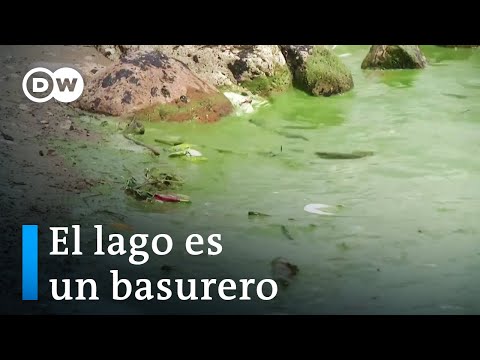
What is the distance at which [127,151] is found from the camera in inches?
135

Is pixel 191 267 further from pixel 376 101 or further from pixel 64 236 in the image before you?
pixel 376 101

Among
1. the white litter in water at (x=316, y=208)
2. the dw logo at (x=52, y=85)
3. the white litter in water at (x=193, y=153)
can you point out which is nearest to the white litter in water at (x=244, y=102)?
the white litter in water at (x=193, y=153)

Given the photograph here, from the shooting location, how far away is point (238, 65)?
13.5ft

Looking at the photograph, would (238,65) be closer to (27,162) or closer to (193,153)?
(193,153)

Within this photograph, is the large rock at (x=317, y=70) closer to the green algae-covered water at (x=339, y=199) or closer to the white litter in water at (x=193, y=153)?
the green algae-covered water at (x=339, y=199)

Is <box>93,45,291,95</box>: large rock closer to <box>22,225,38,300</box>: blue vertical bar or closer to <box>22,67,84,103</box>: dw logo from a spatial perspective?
<box>22,67,84,103</box>: dw logo

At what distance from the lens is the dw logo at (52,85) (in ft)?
10.5

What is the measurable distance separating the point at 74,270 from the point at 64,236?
0.56ft

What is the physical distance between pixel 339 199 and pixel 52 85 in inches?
62.5

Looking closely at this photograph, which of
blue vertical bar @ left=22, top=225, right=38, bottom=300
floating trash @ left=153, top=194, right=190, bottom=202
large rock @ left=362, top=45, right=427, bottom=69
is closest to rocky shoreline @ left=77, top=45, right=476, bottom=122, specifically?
large rock @ left=362, top=45, right=427, bottom=69

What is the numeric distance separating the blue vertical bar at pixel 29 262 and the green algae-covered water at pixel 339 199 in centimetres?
25

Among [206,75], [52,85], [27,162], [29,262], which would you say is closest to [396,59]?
[206,75]

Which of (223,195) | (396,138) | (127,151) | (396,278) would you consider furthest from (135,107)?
(396,278)

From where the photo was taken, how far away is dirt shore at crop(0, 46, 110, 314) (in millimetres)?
3020
